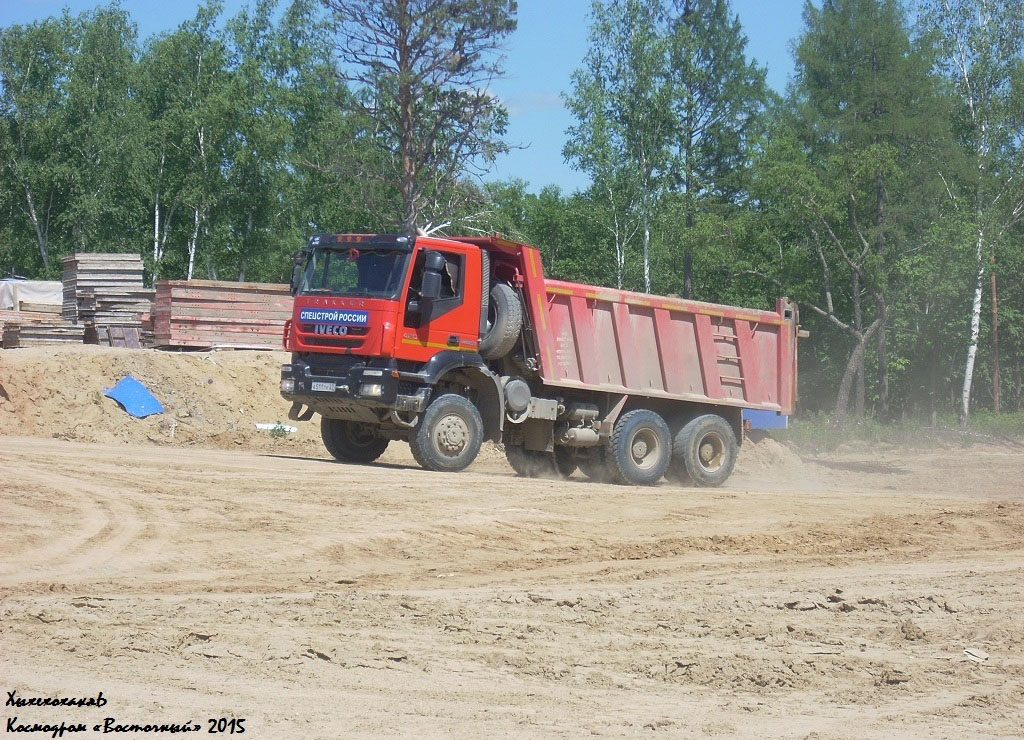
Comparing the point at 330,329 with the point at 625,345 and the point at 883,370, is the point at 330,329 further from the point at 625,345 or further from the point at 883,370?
the point at 883,370

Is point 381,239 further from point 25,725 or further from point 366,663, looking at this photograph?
point 25,725

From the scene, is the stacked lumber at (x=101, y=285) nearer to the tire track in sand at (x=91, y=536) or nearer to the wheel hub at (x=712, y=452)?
the wheel hub at (x=712, y=452)

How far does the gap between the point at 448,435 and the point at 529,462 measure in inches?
97.6

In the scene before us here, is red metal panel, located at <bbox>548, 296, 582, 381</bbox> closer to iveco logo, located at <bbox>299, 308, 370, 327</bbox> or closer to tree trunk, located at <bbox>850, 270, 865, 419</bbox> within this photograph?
iveco logo, located at <bbox>299, 308, 370, 327</bbox>

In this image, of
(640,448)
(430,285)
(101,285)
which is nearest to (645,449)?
(640,448)

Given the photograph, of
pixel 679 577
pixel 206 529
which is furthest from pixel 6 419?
pixel 679 577

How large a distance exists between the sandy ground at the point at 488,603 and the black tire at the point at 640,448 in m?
1.29

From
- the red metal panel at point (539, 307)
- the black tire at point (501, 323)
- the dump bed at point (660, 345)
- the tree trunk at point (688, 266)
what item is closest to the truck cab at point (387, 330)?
the black tire at point (501, 323)

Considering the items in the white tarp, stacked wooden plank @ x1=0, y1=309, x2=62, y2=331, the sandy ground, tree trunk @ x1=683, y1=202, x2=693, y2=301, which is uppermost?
tree trunk @ x1=683, y1=202, x2=693, y2=301

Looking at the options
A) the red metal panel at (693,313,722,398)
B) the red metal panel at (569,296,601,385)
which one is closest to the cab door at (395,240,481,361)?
the red metal panel at (569,296,601,385)

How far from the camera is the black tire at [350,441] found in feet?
54.6

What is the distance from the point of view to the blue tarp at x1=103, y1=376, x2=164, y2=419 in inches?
795

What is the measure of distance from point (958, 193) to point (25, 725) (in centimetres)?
3520

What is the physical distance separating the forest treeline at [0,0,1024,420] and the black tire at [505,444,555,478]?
16.0 m
